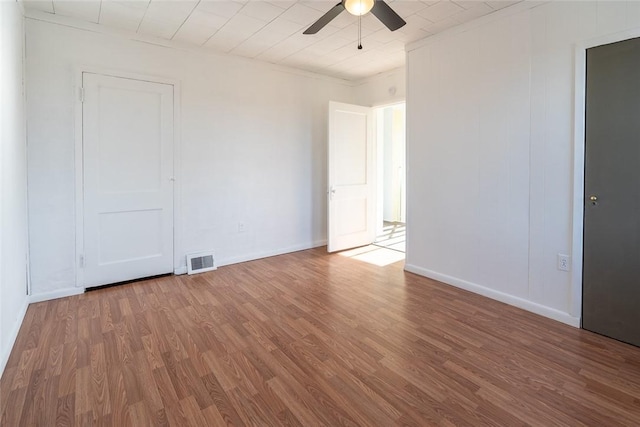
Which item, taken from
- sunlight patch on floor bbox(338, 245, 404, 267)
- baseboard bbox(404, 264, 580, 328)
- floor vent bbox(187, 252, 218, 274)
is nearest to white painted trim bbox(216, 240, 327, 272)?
floor vent bbox(187, 252, 218, 274)

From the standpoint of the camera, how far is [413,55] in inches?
145

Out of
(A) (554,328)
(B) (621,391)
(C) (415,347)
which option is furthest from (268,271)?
(B) (621,391)

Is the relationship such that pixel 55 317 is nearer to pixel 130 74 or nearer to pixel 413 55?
pixel 130 74

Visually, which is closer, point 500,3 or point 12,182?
point 12,182

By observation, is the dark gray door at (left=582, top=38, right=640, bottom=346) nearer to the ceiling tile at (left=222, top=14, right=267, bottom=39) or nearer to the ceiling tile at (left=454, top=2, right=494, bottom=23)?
the ceiling tile at (left=454, top=2, right=494, bottom=23)

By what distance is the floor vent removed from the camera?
12.8ft

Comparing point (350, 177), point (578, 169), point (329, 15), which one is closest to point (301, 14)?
point (329, 15)

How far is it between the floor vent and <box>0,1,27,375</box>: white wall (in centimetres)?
145

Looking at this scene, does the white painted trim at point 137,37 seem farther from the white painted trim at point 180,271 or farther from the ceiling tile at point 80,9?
the white painted trim at point 180,271

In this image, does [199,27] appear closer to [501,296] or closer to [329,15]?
[329,15]

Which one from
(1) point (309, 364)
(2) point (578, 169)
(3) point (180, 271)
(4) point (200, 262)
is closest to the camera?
(1) point (309, 364)

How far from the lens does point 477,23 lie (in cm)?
309

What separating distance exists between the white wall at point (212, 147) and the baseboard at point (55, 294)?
0.5 inches

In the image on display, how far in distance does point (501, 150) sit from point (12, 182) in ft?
12.9
